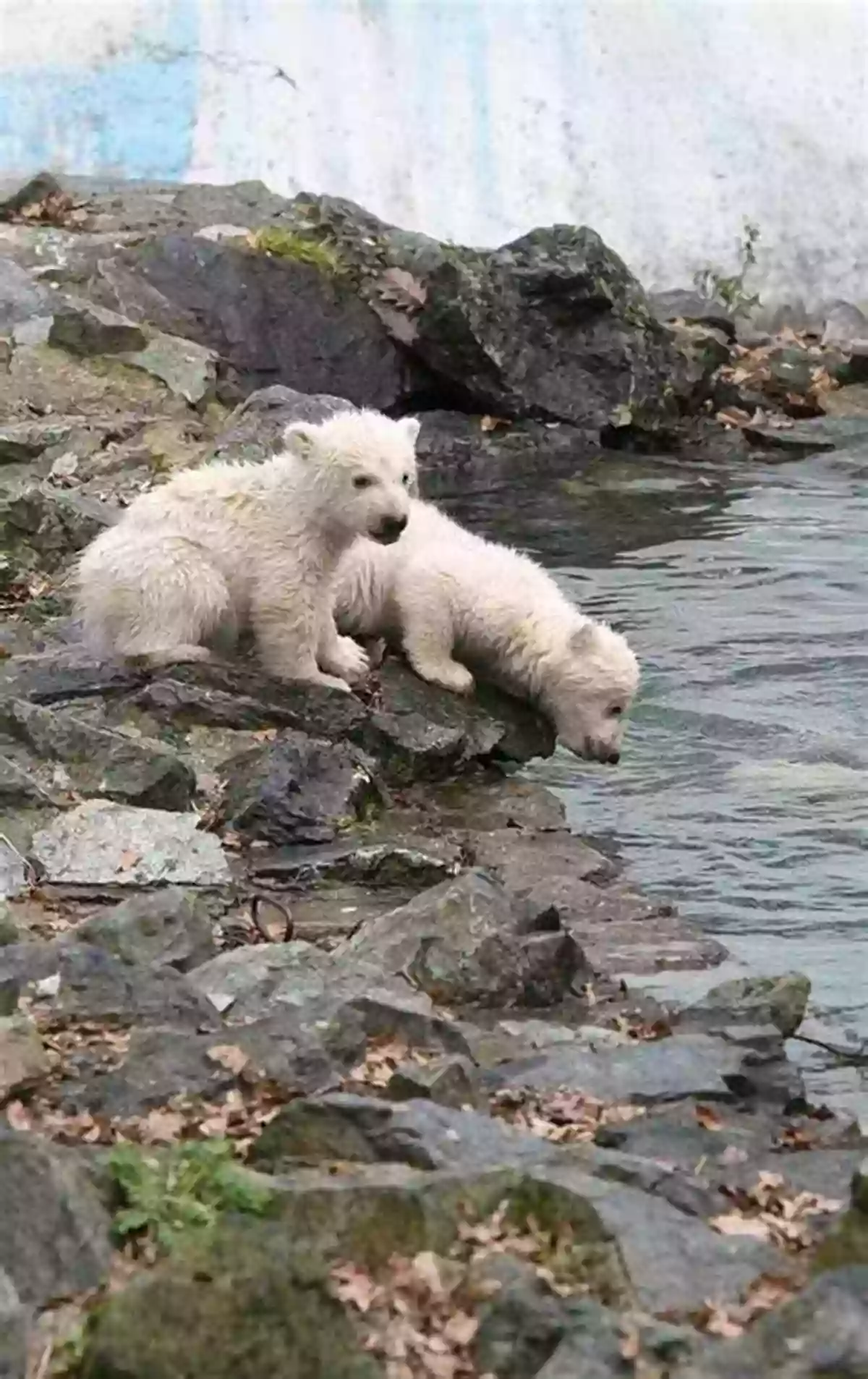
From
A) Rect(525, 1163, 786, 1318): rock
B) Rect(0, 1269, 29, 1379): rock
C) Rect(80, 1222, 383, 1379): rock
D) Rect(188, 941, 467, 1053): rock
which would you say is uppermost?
Rect(80, 1222, 383, 1379): rock

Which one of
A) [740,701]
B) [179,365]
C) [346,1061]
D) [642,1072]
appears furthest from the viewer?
[179,365]

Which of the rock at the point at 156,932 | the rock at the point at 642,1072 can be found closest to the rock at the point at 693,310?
the rock at the point at 156,932

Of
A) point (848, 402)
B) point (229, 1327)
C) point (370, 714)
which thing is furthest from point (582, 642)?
point (848, 402)

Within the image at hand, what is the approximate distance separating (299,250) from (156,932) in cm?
1386

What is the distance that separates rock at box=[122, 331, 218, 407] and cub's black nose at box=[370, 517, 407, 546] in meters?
6.80

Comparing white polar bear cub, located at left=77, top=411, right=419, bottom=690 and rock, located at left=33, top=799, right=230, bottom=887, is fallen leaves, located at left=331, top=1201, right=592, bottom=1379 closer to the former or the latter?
rock, located at left=33, top=799, right=230, bottom=887

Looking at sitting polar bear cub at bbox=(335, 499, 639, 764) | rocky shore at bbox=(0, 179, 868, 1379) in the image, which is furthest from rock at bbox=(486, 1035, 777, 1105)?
sitting polar bear cub at bbox=(335, 499, 639, 764)

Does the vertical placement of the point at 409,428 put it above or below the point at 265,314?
above

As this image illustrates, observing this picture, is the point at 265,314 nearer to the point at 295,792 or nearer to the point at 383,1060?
the point at 295,792

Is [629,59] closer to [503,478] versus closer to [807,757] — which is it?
[503,478]

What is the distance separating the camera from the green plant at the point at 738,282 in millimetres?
24984

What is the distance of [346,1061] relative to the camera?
4902 millimetres

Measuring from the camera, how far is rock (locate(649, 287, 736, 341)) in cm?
2269

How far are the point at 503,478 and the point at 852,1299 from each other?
1470 cm
